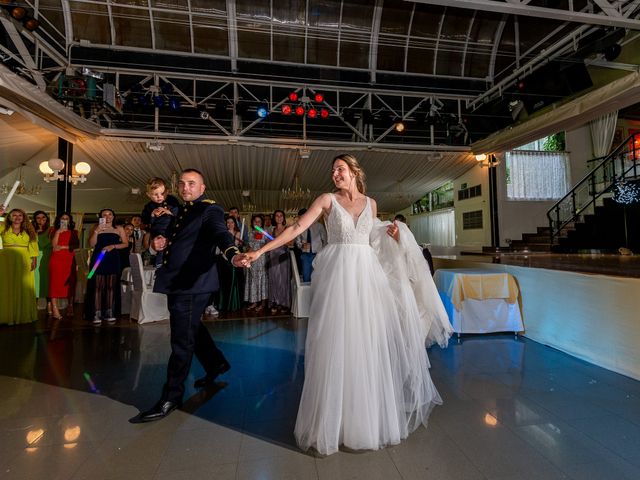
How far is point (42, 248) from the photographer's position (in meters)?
5.50

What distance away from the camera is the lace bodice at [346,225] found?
5.69ft

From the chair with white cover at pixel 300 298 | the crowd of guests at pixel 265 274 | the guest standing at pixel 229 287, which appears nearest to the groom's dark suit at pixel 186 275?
→ the chair with white cover at pixel 300 298

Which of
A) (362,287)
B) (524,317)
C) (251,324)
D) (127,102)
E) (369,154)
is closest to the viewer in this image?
(362,287)

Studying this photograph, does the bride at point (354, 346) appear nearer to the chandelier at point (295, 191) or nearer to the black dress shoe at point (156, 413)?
A: the black dress shoe at point (156, 413)

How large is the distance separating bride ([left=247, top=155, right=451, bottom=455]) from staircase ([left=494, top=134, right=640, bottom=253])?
8029mm

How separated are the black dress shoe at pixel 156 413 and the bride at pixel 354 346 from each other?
0.91m

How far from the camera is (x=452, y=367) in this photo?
275 centimetres

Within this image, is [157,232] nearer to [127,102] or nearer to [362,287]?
[362,287]

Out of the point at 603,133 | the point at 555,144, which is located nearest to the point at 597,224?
the point at 555,144

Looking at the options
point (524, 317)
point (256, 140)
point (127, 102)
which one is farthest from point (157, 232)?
point (127, 102)

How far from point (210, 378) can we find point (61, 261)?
4.01 metres

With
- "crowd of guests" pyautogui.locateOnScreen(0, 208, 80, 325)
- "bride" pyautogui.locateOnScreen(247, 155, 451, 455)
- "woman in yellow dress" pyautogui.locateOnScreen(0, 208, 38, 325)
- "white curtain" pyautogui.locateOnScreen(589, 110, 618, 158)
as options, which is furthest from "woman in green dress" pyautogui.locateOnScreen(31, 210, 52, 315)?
"white curtain" pyautogui.locateOnScreen(589, 110, 618, 158)

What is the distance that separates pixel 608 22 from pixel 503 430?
5809 mm

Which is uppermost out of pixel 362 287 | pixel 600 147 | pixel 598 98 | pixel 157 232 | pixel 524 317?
pixel 600 147
